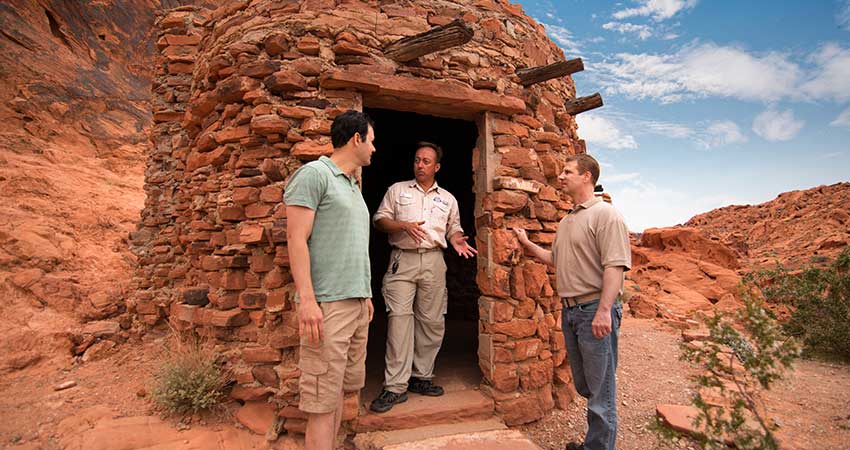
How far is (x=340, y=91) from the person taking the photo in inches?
122

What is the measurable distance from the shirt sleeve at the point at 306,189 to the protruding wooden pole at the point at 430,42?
1.57 m

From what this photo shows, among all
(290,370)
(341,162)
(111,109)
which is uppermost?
(111,109)

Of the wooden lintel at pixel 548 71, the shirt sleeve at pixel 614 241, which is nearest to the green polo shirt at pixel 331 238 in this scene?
the shirt sleeve at pixel 614 241

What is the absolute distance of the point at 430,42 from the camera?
3012 mm

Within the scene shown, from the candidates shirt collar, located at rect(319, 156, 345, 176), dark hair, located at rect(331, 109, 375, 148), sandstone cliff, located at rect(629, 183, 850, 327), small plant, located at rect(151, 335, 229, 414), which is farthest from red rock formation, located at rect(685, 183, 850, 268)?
small plant, located at rect(151, 335, 229, 414)

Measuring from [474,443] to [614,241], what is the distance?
162cm

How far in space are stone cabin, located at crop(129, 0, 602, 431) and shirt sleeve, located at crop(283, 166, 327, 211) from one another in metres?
0.98

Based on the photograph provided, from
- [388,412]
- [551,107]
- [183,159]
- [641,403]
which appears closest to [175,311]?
[183,159]

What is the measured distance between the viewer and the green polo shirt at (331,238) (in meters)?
2.01

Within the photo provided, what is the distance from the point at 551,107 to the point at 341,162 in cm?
260

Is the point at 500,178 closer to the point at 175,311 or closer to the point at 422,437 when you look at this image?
the point at 422,437

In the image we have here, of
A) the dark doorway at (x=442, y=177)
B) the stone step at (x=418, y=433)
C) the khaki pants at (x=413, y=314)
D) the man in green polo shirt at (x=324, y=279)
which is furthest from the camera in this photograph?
the dark doorway at (x=442, y=177)

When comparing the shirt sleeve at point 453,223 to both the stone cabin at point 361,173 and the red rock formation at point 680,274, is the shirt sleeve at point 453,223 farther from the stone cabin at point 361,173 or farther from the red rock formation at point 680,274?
the red rock formation at point 680,274

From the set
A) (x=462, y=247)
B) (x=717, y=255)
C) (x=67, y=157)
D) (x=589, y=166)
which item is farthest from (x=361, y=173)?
(x=717, y=255)
